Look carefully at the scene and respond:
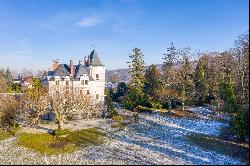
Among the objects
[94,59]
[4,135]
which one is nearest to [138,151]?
[4,135]

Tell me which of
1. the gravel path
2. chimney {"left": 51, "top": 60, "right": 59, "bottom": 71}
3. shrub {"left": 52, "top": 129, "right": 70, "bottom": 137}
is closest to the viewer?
the gravel path

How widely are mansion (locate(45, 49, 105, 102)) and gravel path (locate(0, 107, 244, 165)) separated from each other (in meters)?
15.8

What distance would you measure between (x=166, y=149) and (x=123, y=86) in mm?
45489

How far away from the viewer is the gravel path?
29.9 meters

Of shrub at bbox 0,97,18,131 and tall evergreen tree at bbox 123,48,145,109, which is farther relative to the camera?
tall evergreen tree at bbox 123,48,145,109

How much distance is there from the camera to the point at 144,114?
55.9 m

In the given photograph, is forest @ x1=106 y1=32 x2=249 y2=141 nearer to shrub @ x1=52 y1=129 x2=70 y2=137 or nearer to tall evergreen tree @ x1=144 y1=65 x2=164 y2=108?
tall evergreen tree @ x1=144 y1=65 x2=164 y2=108

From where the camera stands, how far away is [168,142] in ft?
120

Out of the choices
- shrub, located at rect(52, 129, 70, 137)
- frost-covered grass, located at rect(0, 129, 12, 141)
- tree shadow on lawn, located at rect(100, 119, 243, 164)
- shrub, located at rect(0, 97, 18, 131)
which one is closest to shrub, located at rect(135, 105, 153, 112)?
tree shadow on lawn, located at rect(100, 119, 243, 164)

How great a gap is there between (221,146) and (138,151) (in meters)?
9.03

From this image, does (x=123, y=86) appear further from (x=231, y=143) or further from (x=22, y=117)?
(x=231, y=143)

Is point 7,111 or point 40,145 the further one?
point 7,111

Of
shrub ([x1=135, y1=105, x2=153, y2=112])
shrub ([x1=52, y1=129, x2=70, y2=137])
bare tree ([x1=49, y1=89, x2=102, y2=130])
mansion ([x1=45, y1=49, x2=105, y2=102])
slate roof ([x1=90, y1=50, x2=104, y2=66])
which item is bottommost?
shrub ([x1=52, y1=129, x2=70, y2=137])

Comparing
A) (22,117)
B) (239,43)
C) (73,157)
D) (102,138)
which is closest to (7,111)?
(22,117)
